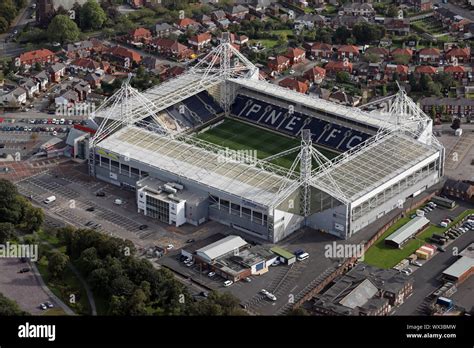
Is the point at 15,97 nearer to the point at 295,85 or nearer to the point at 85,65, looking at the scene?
the point at 85,65

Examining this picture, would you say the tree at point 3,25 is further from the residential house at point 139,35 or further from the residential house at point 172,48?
the residential house at point 172,48

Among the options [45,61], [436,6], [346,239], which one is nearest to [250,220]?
[346,239]

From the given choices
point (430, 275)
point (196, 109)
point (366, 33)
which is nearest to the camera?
point (430, 275)

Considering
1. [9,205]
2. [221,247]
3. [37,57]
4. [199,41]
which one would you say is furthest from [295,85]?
[9,205]

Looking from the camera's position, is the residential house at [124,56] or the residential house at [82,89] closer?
the residential house at [82,89]

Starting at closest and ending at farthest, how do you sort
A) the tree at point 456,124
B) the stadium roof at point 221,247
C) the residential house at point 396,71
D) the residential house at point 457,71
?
1. the stadium roof at point 221,247
2. the tree at point 456,124
3. the residential house at point 396,71
4. the residential house at point 457,71

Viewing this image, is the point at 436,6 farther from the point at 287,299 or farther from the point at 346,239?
the point at 287,299

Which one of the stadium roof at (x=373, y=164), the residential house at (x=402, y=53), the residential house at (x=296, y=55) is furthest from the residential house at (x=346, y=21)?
the stadium roof at (x=373, y=164)
